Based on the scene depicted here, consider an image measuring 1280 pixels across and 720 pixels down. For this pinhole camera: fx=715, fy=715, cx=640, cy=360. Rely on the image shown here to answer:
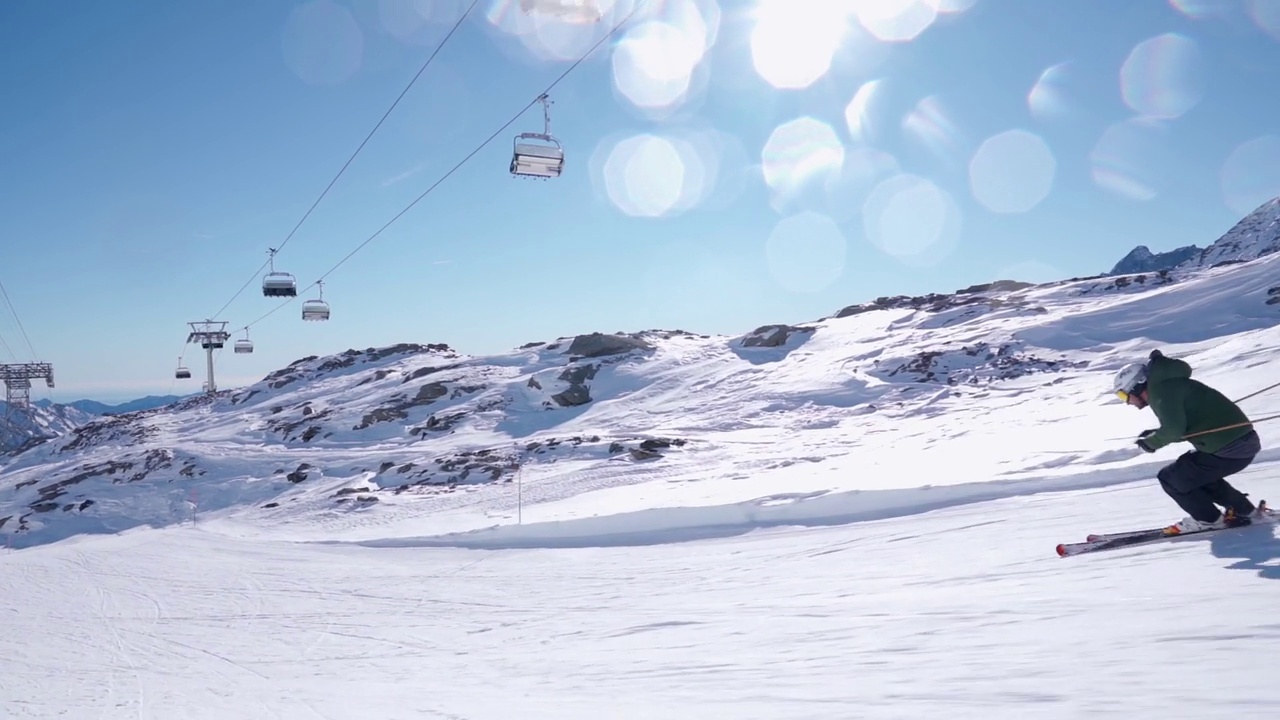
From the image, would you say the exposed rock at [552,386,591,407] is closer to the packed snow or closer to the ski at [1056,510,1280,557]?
the packed snow

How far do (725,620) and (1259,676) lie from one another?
15.1 feet

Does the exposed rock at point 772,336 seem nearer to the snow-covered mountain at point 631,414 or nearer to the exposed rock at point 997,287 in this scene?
the snow-covered mountain at point 631,414

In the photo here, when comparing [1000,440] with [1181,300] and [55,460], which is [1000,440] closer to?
[1181,300]

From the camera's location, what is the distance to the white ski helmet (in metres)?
6.46

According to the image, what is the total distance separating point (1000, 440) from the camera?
16.5 m

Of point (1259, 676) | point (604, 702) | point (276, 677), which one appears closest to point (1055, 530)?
point (1259, 676)

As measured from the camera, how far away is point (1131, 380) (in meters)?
6.55

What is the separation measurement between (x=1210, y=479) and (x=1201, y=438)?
375 mm

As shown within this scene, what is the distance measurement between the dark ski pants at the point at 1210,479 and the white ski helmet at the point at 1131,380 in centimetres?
68

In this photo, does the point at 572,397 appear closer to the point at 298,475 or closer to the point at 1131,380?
the point at 298,475

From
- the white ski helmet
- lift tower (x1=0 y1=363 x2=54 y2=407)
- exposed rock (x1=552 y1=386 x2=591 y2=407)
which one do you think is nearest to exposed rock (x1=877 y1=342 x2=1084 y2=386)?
exposed rock (x1=552 y1=386 x2=591 y2=407)

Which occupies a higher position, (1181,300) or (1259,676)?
(1181,300)

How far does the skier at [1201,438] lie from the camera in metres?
6.10

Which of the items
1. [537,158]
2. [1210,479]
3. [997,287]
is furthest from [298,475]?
[997,287]
